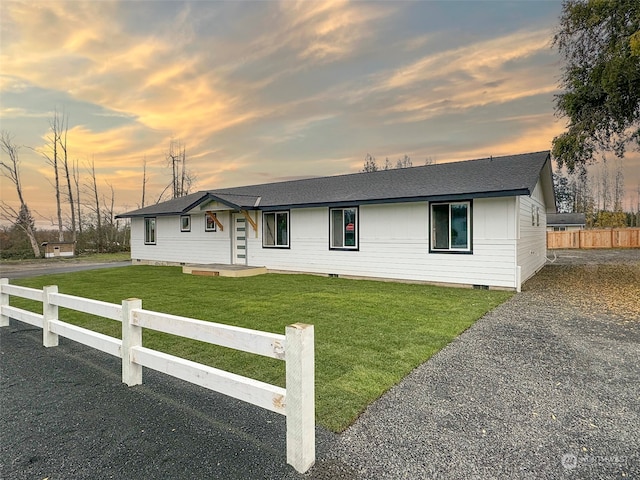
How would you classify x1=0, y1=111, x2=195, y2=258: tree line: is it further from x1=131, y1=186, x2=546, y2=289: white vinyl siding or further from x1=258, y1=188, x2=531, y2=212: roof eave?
x1=258, y1=188, x2=531, y2=212: roof eave

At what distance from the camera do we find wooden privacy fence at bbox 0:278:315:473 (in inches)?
87.0

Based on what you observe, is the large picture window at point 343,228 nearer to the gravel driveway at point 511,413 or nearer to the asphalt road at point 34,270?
the gravel driveway at point 511,413

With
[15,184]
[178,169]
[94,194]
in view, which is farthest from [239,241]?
[178,169]

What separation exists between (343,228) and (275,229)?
3.20 metres

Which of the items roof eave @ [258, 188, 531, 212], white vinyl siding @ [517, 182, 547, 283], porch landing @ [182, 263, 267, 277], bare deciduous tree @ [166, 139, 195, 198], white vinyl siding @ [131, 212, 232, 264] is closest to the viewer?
roof eave @ [258, 188, 531, 212]

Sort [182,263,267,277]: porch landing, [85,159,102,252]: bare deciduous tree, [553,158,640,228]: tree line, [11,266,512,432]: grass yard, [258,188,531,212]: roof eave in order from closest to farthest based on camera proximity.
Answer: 1. [11,266,512,432]: grass yard
2. [258,188,531,212]: roof eave
3. [182,263,267,277]: porch landing
4. [85,159,102,252]: bare deciduous tree
5. [553,158,640,228]: tree line

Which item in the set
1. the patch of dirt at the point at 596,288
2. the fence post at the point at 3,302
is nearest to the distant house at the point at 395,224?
the patch of dirt at the point at 596,288

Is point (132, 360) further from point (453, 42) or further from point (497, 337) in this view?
point (453, 42)

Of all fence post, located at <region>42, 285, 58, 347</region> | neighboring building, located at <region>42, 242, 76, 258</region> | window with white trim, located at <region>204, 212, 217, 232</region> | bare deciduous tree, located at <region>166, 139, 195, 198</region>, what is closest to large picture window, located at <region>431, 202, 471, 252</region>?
fence post, located at <region>42, 285, 58, 347</region>

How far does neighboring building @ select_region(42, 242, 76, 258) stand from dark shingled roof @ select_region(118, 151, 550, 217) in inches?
497

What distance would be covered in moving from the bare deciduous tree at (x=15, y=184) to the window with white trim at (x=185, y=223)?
50.2 feet

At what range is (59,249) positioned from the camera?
2358 centimetres

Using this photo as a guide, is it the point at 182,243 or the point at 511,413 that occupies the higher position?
the point at 182,243

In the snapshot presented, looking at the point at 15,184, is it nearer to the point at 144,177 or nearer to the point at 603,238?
the point at 144,177
